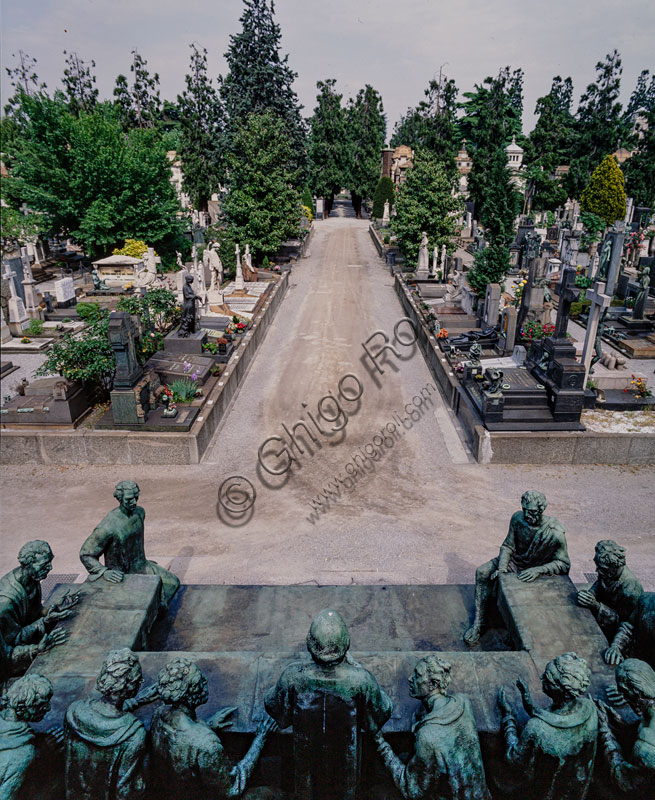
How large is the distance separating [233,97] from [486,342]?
3183cm

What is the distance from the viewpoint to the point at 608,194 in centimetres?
3803

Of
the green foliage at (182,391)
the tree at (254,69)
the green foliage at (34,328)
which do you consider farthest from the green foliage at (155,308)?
the tree at (254,69)

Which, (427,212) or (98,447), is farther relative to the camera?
(427,212)

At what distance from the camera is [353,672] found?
11.3 feet

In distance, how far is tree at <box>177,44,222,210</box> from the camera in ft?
136

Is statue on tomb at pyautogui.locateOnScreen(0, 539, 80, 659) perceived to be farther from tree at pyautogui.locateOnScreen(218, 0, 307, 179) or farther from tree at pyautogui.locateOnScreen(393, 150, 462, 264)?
tree at pyautogui.locateOnScreen(218, 0, 307, 179)

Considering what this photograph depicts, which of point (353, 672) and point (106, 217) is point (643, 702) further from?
point (106, 217)

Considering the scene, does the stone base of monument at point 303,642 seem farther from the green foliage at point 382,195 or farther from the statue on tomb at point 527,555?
the green foliage at point 382,195

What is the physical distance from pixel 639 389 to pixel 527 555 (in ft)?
31.9

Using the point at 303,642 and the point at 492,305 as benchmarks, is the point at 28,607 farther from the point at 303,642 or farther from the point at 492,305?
the point at 492,305

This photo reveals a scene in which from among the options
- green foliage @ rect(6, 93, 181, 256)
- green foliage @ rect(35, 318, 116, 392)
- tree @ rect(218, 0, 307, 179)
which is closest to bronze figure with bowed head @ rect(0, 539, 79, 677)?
green foliage @ rect(35, 318, 116, 392)

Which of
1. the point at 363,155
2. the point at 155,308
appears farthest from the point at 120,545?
the point at 363,155

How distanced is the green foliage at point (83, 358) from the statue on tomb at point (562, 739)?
1134cm

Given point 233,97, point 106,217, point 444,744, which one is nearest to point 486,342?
point 444,744
